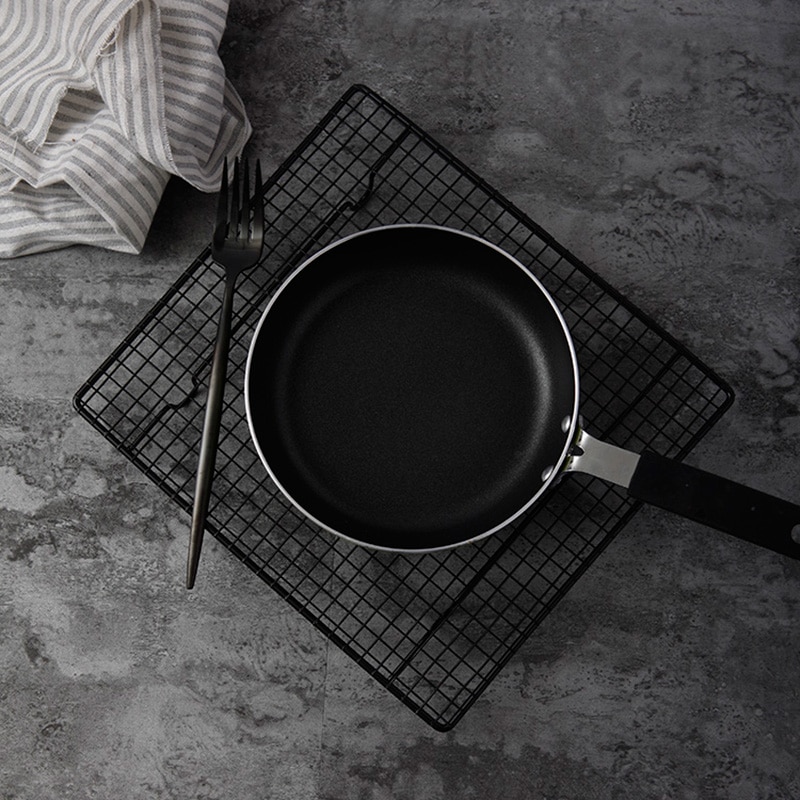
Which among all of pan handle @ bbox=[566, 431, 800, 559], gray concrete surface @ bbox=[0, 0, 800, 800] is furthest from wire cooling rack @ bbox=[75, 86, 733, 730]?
pan handle @ bbox=[566, 431, 800, 559]

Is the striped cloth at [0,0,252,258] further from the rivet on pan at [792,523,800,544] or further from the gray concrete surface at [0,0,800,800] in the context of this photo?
the rivet on pan at [792,523,800,544]

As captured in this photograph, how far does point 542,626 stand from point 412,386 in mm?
308

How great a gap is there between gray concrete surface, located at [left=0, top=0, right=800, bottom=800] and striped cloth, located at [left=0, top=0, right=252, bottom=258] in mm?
58

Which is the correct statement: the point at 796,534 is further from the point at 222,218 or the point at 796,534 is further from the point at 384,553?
the point at 222,218

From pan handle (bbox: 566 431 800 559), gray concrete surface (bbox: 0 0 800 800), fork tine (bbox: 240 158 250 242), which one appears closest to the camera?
pan handle (bbox: 566 431 800 559)

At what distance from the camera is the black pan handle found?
0.70 meters

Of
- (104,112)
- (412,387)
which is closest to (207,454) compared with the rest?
(412,387)

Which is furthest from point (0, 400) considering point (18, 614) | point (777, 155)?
point (777, 155)

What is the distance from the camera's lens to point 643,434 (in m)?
0.93

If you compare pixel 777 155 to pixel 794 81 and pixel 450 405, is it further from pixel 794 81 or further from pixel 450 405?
pixel 450 405

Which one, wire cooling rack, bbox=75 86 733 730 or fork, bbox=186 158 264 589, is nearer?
fork, bbox=186 158 264 589

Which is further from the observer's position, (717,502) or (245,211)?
(245,211)

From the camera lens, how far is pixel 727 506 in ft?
2.31

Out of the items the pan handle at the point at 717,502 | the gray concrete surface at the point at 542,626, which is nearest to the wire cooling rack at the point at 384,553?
the gray concrete surface at the point at 542,626
